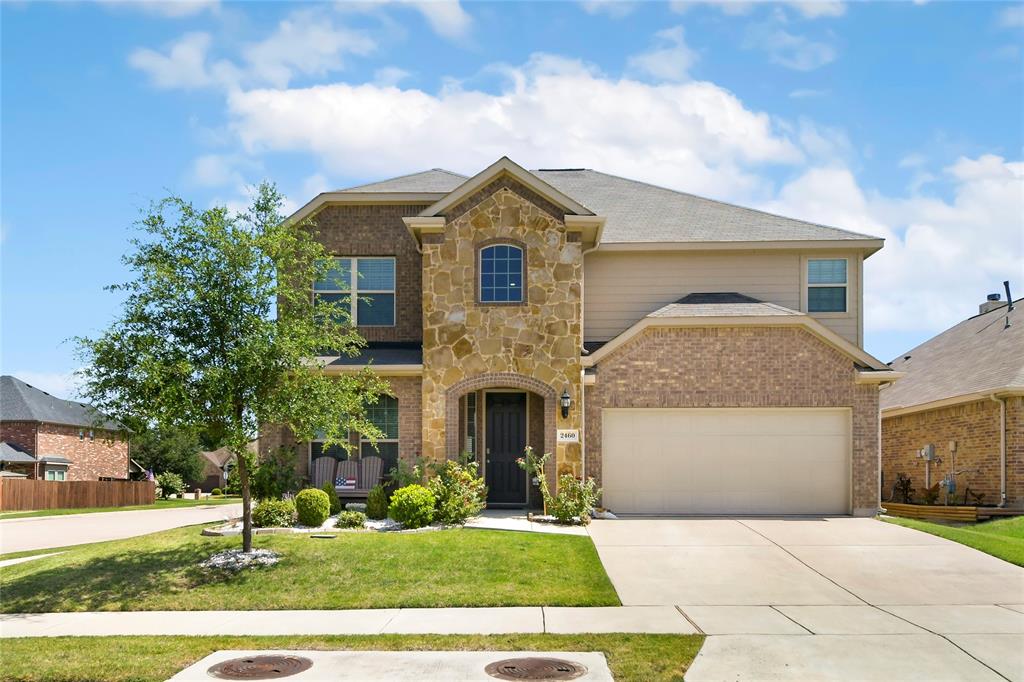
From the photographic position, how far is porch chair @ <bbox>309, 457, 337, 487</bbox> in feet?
63.4

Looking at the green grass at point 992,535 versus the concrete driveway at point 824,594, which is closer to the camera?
the concrete driveway at point 824,594

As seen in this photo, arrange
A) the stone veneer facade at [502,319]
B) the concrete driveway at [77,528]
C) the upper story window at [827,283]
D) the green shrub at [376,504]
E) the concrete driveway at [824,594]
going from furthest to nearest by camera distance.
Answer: the upper story window at [827,283], the concrete driveway at [77,528], the stone veneer facade at [502,319], the green shrub at [376,504], the concrete driveway at [824,594]

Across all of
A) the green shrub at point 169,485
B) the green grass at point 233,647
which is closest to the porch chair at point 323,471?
A: the green grass at point 233,647

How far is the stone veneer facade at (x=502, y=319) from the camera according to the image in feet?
60.7

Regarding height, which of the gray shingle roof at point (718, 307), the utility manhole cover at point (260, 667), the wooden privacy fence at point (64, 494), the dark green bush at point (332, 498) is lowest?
the wooden privacy fence at point (64, 494)

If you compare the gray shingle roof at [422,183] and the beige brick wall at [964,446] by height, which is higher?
the gray shingle roof at [422,183]

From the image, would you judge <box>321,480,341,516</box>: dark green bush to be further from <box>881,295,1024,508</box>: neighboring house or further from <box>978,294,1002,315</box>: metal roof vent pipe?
<box>978,294,1002,315</box>: metal roof vent pipe

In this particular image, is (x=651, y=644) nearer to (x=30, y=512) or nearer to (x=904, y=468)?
(x=904, y=468)

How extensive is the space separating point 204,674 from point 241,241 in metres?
6.96

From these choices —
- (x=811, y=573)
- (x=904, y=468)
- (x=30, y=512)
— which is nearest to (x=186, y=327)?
(x=811, y=573)

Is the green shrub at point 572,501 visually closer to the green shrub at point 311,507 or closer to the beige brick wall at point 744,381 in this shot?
the beige brick wall at point 744,381

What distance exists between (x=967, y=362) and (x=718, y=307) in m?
9.47

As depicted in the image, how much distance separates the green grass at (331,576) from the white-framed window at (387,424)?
4118 mm

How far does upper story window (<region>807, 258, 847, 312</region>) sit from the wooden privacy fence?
2787cm
